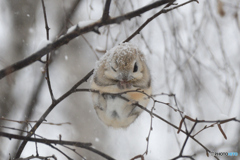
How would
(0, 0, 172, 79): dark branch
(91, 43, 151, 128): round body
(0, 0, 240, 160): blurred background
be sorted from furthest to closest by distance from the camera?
(0, 0, 240, 160): blurred background
(91, 43, 151, 128): round body
(0, 0, 172, 79): dark branch

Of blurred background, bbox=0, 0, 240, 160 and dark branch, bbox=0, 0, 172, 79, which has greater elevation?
blurred background, bbox=0, 0, 240, 160

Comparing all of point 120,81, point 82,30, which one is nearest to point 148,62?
point 120,81

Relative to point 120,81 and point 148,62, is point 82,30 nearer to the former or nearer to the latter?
point 120,81

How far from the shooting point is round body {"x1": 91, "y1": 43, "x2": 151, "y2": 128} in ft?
3.74

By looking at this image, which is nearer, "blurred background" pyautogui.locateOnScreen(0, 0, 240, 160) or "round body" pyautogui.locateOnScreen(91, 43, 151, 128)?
"round body" pyautogui.locateOnScreen(91, 43, 151, 128)

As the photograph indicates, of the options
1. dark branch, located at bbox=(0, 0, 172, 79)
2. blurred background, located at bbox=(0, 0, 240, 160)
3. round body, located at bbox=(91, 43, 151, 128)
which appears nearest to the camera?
dark branch, located at bbox=(0, 0, 172, 79)

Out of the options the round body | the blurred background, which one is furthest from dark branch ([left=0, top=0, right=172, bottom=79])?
the blurred background

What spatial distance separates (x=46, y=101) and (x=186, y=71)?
1.19m

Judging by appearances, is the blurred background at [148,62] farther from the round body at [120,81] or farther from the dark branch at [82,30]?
the dark branch at [82,30]

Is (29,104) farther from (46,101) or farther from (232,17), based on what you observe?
(232,17)

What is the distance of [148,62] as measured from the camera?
171 cm

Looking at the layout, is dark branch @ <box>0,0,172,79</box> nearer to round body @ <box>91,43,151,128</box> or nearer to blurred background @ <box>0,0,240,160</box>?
round body @ <box>91,43,151,128</box>

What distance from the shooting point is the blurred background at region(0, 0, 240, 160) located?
1.91 m

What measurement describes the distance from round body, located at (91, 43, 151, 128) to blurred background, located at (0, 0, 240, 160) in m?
0.41
